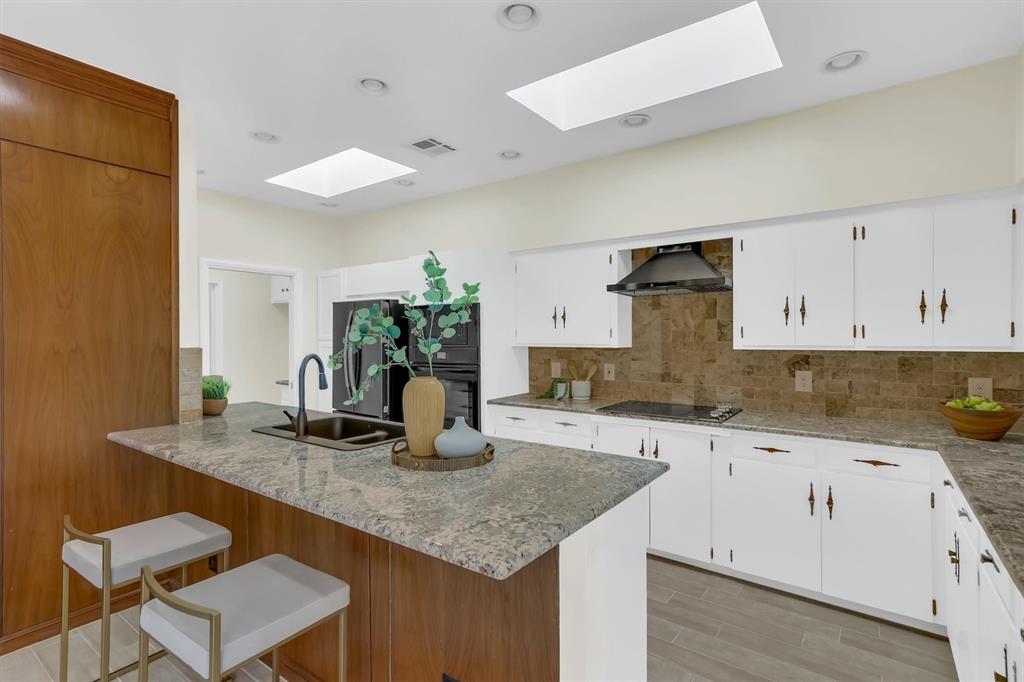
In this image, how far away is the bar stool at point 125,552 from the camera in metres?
1.58

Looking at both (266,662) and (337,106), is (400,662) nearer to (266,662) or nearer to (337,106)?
(266,662)

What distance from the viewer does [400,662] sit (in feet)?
5.17

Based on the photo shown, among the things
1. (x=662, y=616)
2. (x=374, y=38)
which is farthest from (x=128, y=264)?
(x=662, y=616)

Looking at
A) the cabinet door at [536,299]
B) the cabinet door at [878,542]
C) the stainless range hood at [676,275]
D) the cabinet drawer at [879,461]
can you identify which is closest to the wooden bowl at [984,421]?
the cabinet drawer at [879,461]

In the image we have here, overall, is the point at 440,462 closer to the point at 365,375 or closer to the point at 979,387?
the point at 979,387

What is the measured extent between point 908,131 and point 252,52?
10.6 feet

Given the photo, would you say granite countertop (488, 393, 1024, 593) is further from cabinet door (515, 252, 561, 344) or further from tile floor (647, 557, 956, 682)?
tile floor (647, 557, 956, 682)

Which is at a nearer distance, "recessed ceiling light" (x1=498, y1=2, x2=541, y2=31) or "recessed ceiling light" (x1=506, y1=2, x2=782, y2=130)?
"recessed ceiling light" (x1=498, y1=2, x2=541, y2=31)

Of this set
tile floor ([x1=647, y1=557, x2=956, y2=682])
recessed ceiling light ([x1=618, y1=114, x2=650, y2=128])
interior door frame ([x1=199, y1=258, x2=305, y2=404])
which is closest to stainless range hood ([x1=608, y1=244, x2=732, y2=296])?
recessed ceiling light ([x1=618, y1=114, x2=650, y2=128])

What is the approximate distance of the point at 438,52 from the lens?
2314 millimetres

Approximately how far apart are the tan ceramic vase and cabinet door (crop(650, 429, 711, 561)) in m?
1.67

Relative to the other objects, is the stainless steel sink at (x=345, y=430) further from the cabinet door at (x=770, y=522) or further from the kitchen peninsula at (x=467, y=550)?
the cabinet door at (x=770, y=522)

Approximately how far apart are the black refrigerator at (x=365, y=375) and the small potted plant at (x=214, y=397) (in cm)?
125

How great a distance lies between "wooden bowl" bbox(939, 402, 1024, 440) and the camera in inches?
85.9
